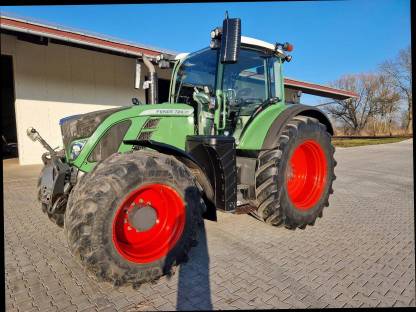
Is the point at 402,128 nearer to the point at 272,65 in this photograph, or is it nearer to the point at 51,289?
the point at 272,65

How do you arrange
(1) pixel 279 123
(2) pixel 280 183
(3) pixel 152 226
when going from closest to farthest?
1. (3) pixel 152 226
2. (2) pixel 280 183
3. (1) pixel 279 123

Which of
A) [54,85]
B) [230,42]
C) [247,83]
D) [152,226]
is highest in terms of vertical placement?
[54,85]

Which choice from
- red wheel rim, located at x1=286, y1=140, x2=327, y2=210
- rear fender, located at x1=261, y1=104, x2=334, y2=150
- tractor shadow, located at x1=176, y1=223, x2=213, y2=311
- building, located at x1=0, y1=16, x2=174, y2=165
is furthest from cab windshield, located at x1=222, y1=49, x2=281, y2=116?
building, located at x1=0, y1=16, x2=174, y2=165

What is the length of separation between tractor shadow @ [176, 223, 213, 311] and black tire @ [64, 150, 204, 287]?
170mm

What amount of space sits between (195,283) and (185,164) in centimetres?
111

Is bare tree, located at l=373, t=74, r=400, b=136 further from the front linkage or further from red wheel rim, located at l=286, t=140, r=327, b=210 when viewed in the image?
the front linkage

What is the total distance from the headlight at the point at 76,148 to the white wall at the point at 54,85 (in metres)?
5.90

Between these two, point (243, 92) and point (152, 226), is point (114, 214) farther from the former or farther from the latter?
point (243, 92)

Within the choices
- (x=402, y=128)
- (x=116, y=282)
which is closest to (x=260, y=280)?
(x=116, y=282)

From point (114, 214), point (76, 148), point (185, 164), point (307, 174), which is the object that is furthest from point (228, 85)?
point (114, 214)

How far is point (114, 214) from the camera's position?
7.40 ft

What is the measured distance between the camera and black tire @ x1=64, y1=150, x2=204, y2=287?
217 centimetres

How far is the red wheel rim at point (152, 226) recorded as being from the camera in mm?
2455

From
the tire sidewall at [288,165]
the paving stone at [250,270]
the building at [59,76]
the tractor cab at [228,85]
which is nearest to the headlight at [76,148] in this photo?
the paving stone at [250,270]
